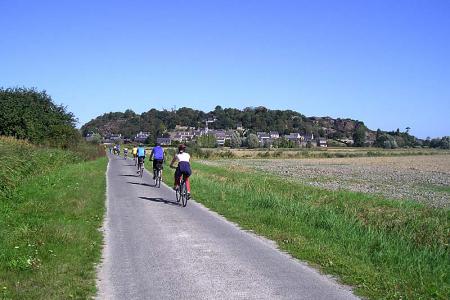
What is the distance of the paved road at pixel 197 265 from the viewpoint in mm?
6195

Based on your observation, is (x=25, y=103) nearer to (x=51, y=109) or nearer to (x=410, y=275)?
(x=51, y=109)

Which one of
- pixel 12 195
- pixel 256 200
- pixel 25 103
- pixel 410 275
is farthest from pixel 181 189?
pixel 25 103

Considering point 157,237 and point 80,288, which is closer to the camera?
point 80,288

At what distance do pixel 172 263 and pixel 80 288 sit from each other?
179 centimetres

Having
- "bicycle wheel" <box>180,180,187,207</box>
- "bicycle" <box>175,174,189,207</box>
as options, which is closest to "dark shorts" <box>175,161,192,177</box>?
"bicycle" <box>175,174,189,207</box>

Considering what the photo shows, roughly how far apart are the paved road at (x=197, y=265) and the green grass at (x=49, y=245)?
1.09ft

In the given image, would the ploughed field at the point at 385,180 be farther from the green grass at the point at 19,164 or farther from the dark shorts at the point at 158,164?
the green grass at the point at 19,164

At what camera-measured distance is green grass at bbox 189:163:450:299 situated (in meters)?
6.84

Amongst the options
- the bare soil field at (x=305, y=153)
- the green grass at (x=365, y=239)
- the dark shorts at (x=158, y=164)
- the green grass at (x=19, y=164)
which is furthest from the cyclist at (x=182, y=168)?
the bare soil field at (x=305, y=153)

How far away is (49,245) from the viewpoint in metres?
8.47

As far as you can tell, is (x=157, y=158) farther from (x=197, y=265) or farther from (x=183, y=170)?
(x=197, y=265)

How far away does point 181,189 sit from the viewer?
15.6 meters

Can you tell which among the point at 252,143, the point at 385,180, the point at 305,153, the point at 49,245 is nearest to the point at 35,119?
the point at 385,180

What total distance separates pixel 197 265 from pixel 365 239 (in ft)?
14.6
